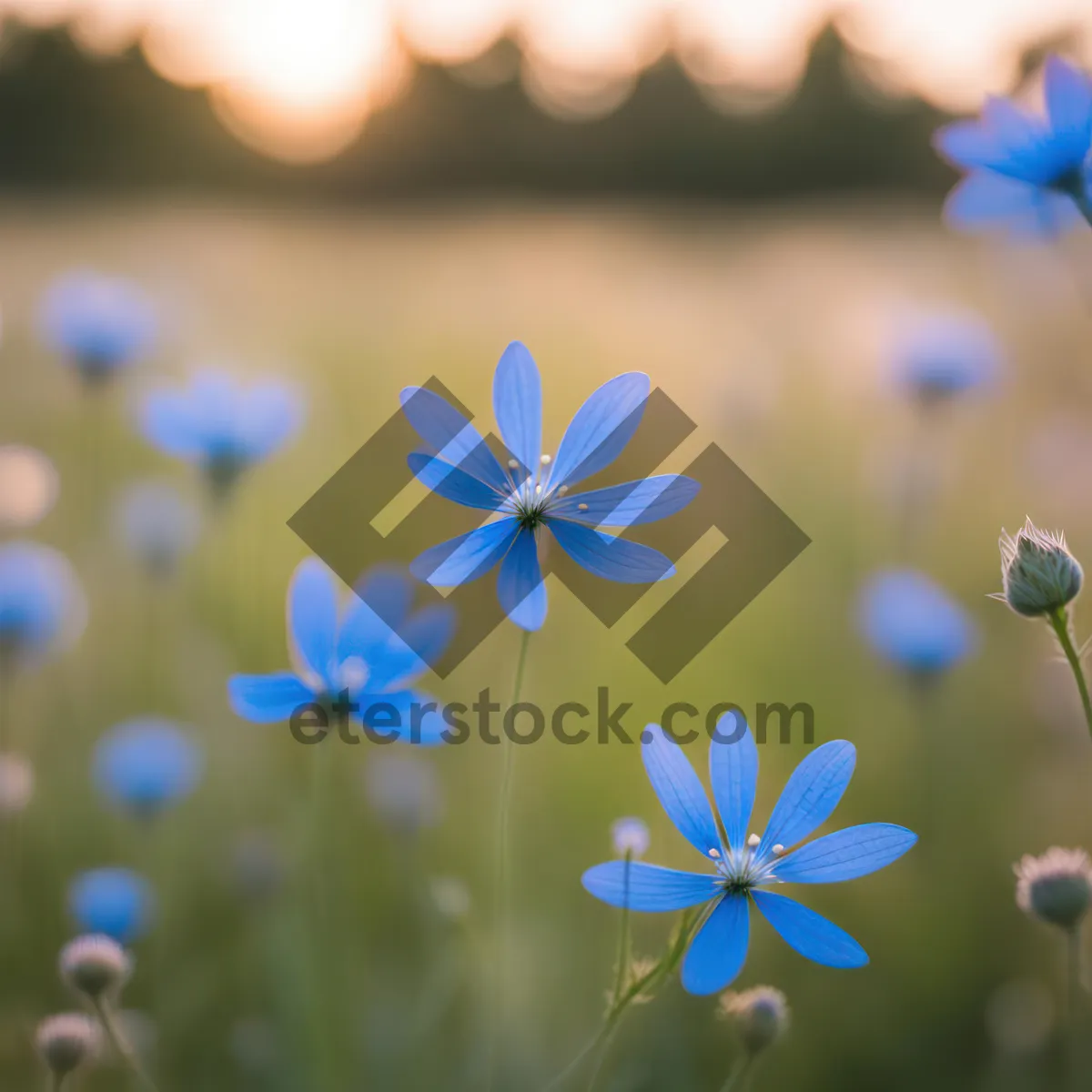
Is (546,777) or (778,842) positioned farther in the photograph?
(546,777)

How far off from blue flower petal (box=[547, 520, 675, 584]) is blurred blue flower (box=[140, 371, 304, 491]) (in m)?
0.90

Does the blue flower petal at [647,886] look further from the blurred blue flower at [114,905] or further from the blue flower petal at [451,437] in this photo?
the blurred blue flower at [114,905]

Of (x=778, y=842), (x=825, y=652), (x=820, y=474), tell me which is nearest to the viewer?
(x=778, y=842)

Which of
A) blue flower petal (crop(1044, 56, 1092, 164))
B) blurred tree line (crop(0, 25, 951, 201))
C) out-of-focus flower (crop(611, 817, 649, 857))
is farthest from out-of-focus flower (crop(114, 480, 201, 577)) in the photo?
blurred tree line (crop(0, 25, 951, 201))

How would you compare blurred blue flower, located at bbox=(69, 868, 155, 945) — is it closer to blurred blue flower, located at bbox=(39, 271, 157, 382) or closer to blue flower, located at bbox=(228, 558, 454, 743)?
blue flower, located at bbox=(228, 558, 454, 743)

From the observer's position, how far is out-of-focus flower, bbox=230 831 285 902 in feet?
4.72

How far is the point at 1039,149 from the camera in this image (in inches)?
42.4

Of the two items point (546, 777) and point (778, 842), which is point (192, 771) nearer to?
point (546, 777)

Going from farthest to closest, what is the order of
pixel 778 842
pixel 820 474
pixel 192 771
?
pixel 820 474, pixel 192 771, pixel 778 842

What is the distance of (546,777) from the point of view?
1.85m

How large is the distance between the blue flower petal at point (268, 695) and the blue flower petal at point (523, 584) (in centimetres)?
22

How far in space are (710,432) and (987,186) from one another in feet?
6.52

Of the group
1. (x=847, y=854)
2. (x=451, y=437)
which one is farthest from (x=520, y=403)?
(x=847, y=854)

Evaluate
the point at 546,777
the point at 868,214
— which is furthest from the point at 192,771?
the point at 868,214
